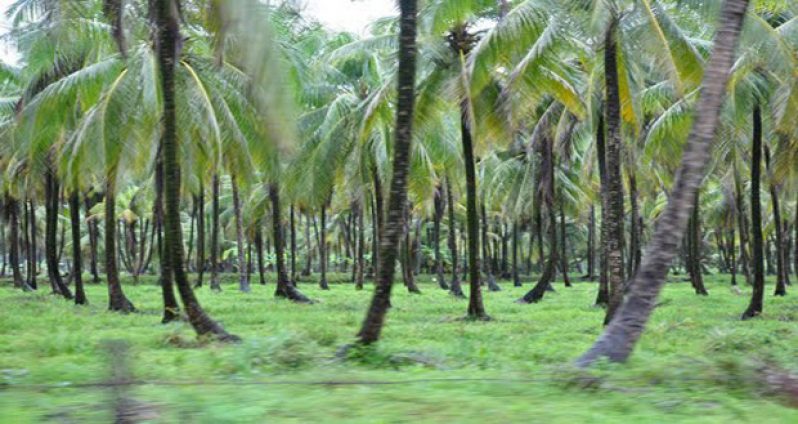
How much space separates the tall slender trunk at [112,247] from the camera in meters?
17.2

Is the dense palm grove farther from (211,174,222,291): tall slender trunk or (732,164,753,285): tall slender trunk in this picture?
(211,174,222,291): tall slender trunk

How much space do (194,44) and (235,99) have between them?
1.75 meters

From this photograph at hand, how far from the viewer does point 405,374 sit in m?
8.05

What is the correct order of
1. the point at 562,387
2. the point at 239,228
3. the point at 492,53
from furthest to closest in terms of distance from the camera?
the point at 239,228 < the point at 492,53 < the point at 562,387

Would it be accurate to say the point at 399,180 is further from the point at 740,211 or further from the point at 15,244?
the point at 15,244

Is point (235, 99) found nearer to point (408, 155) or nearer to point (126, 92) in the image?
point (126, 92)

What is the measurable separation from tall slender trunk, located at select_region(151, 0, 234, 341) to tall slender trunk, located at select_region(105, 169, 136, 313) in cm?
553

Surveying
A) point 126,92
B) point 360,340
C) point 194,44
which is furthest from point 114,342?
point 194,44

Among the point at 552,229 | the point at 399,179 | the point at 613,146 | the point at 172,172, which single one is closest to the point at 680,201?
the point at 399,179

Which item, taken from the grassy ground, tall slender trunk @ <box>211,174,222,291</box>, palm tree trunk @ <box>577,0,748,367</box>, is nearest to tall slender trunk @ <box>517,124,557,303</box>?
the grassy ground

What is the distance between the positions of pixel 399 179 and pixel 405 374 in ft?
8.58

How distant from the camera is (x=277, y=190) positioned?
77.8 ft

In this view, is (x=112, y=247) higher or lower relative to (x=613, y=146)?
lower

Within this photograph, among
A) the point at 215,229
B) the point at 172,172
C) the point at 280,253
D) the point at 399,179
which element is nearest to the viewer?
the point at 399,179
